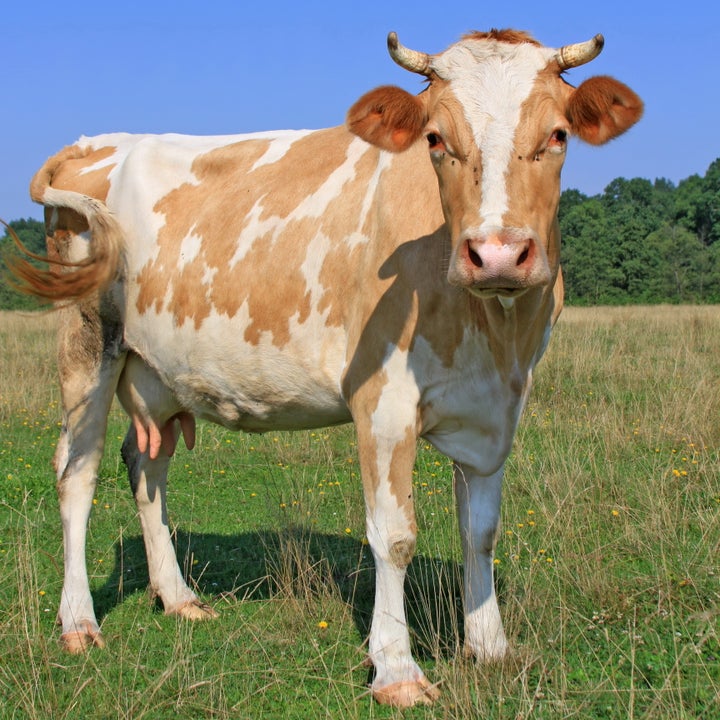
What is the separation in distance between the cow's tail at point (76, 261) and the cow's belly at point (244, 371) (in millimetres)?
373

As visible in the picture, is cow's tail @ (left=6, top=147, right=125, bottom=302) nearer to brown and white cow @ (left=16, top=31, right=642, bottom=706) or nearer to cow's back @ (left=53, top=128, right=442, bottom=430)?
brown and white cow @ (left=16, top=31, right=642, bottom=706)

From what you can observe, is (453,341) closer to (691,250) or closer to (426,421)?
(426,421)

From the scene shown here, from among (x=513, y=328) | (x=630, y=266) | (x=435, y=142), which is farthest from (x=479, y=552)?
(x=630, y=266)

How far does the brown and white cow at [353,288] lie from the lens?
11.5ft

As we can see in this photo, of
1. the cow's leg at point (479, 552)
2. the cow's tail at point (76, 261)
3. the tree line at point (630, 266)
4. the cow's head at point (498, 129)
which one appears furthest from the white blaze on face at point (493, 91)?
the tree line at point (630, 266)

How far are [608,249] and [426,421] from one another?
52898 millimetres

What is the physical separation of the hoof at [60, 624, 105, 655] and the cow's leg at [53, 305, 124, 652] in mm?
623

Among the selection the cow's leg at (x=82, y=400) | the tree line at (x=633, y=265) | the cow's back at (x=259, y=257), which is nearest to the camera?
the cow's back at (x=259, y=257)

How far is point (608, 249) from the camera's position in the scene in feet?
179

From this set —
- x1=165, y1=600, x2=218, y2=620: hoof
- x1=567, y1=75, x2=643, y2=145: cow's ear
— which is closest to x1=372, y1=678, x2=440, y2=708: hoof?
x1=165, y1=600, x2=218, y2=620: hoof

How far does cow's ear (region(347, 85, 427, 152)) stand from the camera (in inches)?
148

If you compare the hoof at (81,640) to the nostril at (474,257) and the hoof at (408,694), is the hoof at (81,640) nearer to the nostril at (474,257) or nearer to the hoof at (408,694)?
the hoof at (408,694)

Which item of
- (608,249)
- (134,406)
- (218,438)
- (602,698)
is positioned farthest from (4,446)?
(608,249)

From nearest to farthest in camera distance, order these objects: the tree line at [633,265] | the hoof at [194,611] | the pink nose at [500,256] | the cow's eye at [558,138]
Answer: the pink nose at [500,256]
the cow's eye at [558,138]
the hoof at [194,611]
the tree line at [633,265]
